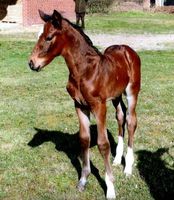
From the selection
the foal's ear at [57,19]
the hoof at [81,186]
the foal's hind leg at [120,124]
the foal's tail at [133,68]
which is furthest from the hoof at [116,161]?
the foal's ear at [57,19]

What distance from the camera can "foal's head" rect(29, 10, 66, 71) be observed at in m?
5.25

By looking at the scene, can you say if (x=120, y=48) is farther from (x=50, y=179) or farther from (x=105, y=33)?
(x=105, y=33)

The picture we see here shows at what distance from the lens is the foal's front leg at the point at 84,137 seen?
5859 millimetres

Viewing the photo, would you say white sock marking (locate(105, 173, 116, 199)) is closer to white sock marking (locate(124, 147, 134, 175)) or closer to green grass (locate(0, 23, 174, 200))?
green grass (locate(0, 23, 174, 200))

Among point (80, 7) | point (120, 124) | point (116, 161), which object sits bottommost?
point (80, 7)

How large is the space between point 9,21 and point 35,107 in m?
19.2

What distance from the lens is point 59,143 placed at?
25.7 ft

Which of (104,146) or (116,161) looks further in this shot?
(116,161)

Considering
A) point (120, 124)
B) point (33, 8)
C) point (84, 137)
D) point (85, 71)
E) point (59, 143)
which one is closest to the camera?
point (85, 71)

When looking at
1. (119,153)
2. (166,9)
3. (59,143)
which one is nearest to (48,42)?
(119,153)

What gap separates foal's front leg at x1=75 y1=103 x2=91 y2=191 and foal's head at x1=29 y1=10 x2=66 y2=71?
2.47 feet

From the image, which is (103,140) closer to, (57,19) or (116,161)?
(116,161)

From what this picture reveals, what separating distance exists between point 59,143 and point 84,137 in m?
1.95

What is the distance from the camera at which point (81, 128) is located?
5922 mm
